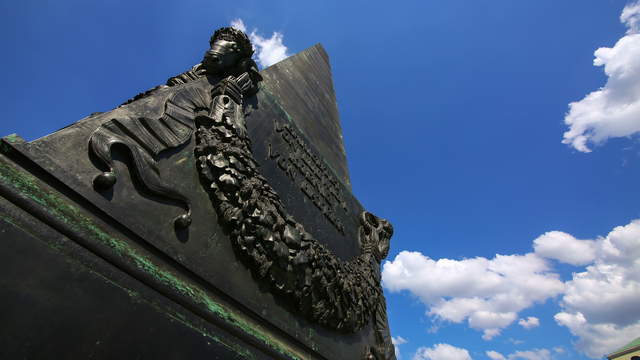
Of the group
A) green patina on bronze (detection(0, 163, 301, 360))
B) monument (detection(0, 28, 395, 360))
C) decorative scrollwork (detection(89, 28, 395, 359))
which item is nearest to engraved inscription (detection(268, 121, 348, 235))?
monument (detection(0, 28, 395, 360))

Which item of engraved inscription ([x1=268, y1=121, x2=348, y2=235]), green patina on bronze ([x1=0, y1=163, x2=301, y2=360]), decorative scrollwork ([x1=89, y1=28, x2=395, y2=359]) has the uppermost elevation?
engraved inscription ([x1=268, y1=121, x2=348, y2=235])

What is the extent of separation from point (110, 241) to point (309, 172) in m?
2.44

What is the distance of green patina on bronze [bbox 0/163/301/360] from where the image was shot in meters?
1.38

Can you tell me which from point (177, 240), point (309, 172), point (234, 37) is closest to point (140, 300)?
point (177, 240)

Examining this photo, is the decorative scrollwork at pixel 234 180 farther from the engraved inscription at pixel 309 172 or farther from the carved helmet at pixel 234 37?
Answer: the engraved inscription at pixel 309 172

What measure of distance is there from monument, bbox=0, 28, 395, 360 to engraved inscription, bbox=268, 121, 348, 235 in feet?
0.12

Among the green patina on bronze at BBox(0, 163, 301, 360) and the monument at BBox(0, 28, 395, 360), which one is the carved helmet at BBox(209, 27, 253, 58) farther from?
the green patina on bronze at BBox(0, 163, 301, 360)

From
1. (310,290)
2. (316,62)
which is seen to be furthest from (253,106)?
(316,62)

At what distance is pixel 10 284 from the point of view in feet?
3.94

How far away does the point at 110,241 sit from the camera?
1.55 metres

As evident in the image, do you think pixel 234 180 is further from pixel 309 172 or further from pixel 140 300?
pixel 309 172

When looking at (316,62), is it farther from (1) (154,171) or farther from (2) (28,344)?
(2) (28,344)

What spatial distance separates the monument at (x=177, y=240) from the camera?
1313 millimetres

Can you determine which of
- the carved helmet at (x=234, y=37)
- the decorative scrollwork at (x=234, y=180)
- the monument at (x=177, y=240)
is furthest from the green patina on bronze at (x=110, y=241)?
the carved helmet at (x=234, y=37)
